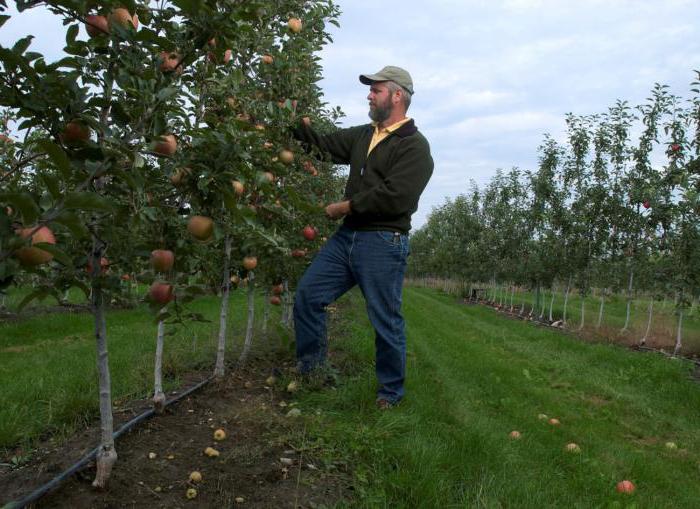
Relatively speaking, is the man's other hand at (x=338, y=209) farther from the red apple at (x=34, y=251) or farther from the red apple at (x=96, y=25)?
the red apple at (x=34, y=251)

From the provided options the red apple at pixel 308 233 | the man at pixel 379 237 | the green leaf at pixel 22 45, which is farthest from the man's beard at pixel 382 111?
the green leaf at pixel 22 45

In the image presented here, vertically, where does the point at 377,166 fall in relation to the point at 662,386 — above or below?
Result: above

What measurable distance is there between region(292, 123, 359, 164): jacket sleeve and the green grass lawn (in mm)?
1541

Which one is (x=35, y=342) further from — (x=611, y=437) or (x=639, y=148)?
A: (x=639, y=148)

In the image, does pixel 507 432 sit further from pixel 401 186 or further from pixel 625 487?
pixel 401 186

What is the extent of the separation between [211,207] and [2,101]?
→ 2.14ft

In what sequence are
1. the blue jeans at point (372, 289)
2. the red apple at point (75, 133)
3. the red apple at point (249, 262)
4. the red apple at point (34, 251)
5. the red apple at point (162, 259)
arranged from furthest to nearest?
the blue jeans at point (372, 289) < the red apple at point (249, 262) < the red apple at point (162, 259) < the red apple at point (75, 133) < the red apple at point (34, 251)

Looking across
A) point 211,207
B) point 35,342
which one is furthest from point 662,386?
point 35,342

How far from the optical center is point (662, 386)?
6.06 metres

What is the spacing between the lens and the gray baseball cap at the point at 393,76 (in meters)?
3.54

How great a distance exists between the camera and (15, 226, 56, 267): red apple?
1.15m

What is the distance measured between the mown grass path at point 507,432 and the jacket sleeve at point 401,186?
3.68ft

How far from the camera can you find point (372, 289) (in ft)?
11.2

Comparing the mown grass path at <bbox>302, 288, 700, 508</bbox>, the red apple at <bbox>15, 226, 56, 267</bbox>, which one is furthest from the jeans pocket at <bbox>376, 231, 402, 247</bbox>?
the red apple at <bbox>15, 226, 56, 267</bbox>
